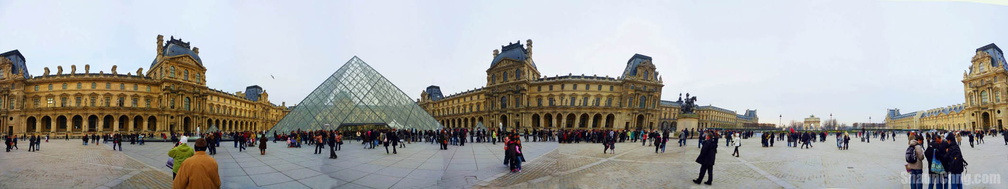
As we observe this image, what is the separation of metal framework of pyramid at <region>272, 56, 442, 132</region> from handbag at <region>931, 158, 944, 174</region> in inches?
941

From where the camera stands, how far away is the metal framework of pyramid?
26375 millimetres

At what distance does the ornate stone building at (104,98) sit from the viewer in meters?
42.6

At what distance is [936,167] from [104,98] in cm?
6205

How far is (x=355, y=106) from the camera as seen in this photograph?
27781 millimetres

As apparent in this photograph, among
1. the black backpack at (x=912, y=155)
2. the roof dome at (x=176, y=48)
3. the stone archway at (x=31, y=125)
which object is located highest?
the roof dome at (x=176, y=48)

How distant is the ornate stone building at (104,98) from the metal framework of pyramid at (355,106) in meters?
29.1

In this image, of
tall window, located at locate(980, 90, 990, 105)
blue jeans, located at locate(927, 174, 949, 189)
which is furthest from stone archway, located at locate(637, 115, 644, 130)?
blue jeans, located at locate(927, 174, 949, 189)

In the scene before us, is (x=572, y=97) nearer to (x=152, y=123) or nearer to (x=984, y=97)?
(x=152, y=123)

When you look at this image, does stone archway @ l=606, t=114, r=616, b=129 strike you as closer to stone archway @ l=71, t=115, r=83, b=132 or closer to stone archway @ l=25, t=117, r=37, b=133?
stone archway @ l=71, t=115, r=83, b=132

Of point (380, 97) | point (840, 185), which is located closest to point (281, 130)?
point (380, 97)

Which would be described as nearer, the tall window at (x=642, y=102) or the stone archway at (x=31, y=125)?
the stone archway at (x=31, y=125)

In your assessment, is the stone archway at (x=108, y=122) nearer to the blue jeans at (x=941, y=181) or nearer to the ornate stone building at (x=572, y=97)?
the ornate stone building at (x=572, y=97)

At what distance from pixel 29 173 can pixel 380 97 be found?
20.4 metres

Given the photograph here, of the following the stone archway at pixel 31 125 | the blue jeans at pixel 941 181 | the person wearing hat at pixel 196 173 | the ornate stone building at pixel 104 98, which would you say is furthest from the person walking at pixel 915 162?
the stone archway at pixel 31 125
